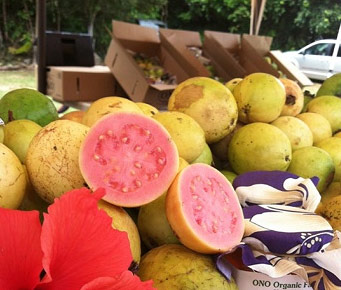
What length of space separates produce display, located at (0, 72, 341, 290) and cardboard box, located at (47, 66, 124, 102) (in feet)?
9.66

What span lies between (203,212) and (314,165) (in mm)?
645

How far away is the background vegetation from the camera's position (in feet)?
33.9

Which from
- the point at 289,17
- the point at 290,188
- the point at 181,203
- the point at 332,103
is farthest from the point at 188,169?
the point at 289,17

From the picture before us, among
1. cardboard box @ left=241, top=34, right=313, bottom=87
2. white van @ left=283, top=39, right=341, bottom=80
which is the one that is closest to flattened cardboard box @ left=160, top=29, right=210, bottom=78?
cardboard box @ left=241, top=34, right=313, bottom=87

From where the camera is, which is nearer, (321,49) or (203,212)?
(203,212)

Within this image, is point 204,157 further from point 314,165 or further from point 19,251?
point 19,251

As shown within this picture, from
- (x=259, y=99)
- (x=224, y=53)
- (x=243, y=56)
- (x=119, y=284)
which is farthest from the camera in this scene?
(x=243, y=56)

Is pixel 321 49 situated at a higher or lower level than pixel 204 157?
lower

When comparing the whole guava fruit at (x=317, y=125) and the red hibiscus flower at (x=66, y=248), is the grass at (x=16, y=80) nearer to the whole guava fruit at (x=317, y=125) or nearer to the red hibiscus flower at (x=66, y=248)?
the whole guava fruit at (x=317, y=125)

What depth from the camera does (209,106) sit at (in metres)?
1.24

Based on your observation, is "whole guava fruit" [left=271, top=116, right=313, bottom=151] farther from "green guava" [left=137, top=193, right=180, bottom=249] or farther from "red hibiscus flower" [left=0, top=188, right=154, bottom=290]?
"red hibiscus flower" [left=0, top=188, right=154, bottom=290]

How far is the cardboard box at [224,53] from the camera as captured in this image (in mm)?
3623

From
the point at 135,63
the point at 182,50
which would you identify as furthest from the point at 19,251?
the point at 182,50

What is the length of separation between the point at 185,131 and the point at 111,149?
35 cm
